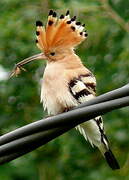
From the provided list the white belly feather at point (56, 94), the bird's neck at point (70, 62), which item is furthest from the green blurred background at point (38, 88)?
the white belly feather at point (56, 94)

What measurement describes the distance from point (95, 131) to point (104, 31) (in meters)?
2.37

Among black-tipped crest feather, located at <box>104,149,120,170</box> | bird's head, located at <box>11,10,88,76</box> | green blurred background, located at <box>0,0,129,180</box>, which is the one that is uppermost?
bird's head, located at <box>11,10,88,76</box>

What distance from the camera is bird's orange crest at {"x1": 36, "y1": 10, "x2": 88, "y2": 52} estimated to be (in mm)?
4062

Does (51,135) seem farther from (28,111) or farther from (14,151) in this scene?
(28,111)

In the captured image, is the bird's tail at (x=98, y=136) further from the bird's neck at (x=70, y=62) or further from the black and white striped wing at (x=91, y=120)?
the bird's neck at (x=70, y=62)

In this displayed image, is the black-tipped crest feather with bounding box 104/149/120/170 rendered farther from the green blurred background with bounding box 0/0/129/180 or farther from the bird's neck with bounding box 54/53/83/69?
the green blurred background with bounding box 0/0/129/180

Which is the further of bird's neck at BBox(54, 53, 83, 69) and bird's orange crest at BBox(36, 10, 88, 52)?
bird's neck at BBox(54, 53, 83, 69)

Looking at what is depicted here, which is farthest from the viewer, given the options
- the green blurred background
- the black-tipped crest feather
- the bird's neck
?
the green blurred background

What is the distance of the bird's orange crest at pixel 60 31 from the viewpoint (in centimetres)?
406

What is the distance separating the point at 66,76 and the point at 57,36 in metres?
0.30

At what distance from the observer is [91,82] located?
13.0 feet

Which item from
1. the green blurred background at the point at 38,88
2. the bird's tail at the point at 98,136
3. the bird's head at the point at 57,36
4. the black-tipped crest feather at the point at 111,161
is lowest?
the green blurred background at the point at 38,88

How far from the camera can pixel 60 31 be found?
13.5 ft

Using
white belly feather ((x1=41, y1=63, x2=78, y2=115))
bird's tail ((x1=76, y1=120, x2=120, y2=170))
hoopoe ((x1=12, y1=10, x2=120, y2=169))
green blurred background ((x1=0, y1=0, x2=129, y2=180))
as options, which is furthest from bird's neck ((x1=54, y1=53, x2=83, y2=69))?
green blurred background ((x1=0, y1=0, x2=129, y2=180))
